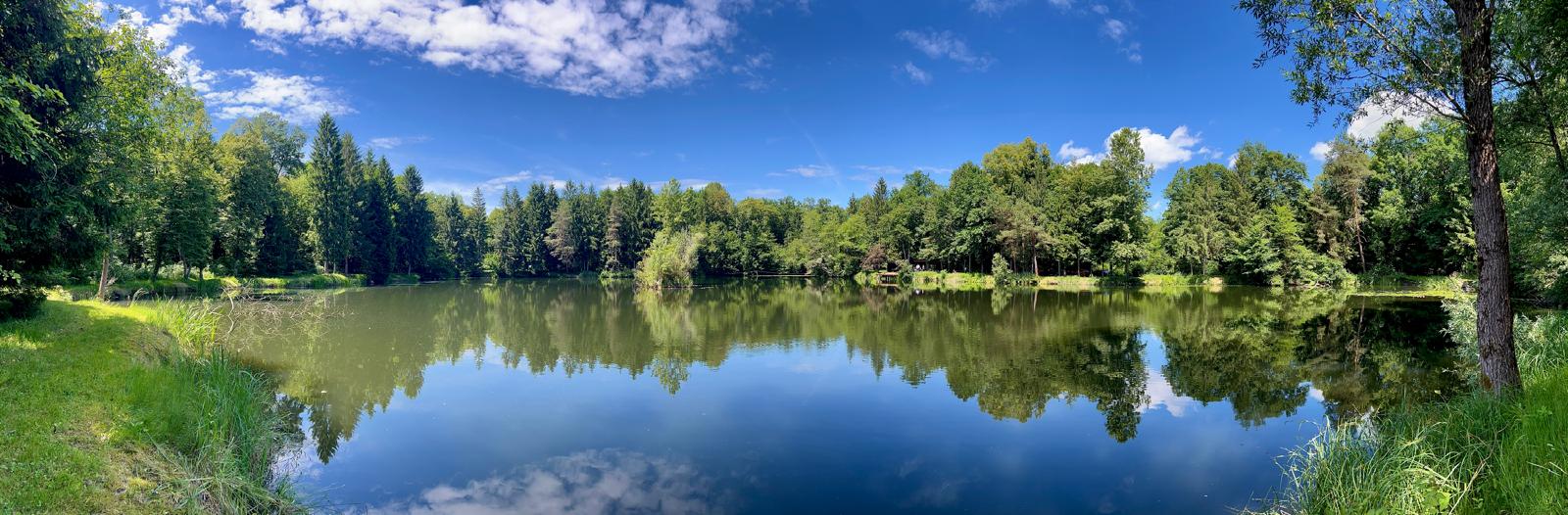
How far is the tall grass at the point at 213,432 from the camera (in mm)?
5684

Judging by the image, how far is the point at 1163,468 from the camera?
7953mm

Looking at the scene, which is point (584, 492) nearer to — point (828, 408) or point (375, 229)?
point (828, 408)

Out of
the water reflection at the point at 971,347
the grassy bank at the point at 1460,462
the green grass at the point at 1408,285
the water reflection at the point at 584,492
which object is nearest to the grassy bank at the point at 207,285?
the water reflection at the point at 971,347

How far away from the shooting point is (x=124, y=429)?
626 cm

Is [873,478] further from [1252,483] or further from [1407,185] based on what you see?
[1407,185]

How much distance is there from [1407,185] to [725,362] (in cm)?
4876

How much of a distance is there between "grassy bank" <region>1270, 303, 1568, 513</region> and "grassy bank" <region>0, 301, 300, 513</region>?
9.84m

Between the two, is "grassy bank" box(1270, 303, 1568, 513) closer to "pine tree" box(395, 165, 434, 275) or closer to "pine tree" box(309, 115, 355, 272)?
"pine tree" box(309, 115, 355, 272)

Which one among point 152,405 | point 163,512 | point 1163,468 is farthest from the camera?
point 1163,468

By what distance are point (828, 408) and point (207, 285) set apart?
3642cm

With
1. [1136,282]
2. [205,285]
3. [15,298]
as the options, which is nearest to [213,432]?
[15,298]

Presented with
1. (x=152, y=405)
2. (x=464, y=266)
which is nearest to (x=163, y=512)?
(x=152, y=405)

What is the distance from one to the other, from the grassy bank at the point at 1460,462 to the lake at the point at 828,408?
123cm

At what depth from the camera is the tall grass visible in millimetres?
5684
